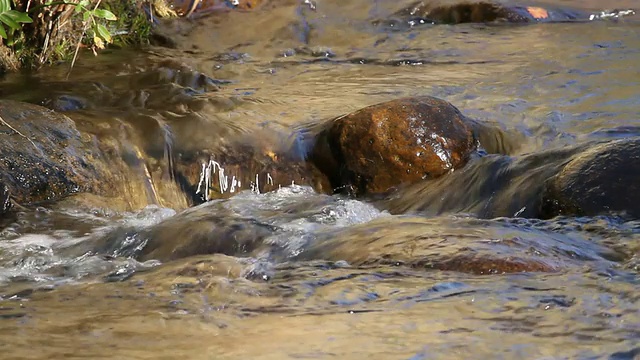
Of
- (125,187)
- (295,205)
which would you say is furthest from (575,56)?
(125,187)

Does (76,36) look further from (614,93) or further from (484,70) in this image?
(614,93)

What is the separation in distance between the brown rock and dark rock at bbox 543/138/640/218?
101cm

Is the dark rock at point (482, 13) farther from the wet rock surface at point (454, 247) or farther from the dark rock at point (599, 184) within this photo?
the wet rock surface at point (454, 247)

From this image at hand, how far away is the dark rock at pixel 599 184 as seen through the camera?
416cm

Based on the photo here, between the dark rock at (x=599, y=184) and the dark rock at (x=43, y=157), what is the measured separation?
223cm

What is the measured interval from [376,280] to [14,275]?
1.43m

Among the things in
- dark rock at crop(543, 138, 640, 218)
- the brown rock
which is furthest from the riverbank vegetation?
dark rock at crop(543, 138, 640, 218)

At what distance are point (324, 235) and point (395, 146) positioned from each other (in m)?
1.40

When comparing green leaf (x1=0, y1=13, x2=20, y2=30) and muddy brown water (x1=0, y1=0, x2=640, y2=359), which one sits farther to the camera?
green leaf (x1=0, y1=13, x2=20, y2=30)

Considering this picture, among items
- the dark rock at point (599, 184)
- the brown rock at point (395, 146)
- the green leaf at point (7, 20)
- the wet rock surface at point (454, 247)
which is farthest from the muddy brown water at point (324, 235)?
the green leaf at point (7, 20)

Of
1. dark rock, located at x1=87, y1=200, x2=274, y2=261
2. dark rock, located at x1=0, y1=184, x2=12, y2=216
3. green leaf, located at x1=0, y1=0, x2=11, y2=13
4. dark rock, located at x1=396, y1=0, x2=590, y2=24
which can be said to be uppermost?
green leaf, located at x1=0, y1=0, x2=11, y2=13

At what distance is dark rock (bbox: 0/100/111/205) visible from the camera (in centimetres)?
466

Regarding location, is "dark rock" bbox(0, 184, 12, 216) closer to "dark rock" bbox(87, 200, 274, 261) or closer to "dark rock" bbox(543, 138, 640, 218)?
"dark rock" bbox(87, 200, 274, 261)

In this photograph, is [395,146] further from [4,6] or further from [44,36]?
[44,36]
